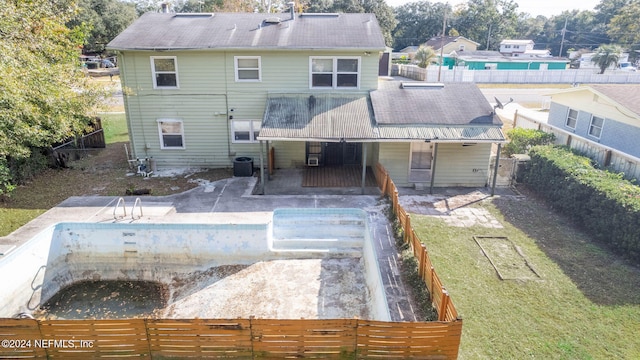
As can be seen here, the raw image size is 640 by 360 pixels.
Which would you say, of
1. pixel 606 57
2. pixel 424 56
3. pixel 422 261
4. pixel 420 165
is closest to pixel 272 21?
pixel 420 165

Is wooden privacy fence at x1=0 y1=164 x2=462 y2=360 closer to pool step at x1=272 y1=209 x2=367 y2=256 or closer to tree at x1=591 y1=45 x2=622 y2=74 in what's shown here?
pool step at x1=272 y1=209 x2=367 y2=256

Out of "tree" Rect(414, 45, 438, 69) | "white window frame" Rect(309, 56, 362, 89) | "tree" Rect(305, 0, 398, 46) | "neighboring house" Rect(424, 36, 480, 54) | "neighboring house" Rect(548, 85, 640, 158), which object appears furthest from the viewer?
"neighboring house" Rect(424, 36, 480, 54)

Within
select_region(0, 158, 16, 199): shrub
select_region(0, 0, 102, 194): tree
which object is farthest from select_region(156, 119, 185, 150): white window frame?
select_region(0, 158, 16, 199): shrub

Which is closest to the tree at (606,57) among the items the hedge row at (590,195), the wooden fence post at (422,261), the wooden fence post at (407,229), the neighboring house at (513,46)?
the neighboring house at (513,46)

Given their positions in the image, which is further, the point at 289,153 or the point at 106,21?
the point at 106,21

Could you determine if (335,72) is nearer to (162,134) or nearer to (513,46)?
(162,134)

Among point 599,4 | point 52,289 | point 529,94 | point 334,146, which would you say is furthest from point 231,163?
point 599,4
